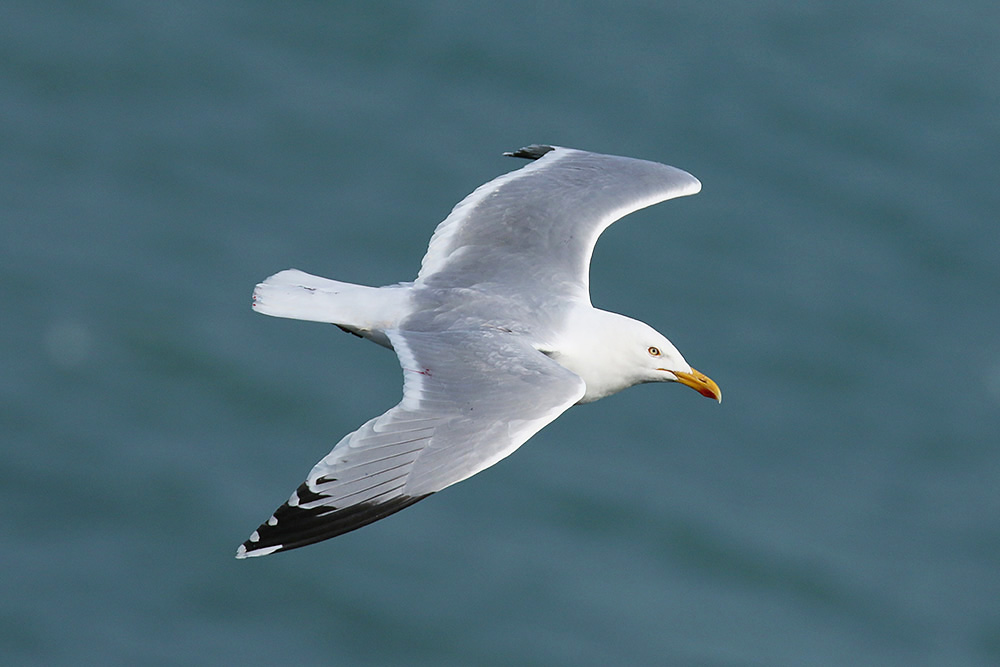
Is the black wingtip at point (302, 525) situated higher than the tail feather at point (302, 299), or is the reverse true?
the tail feather at point (302, 299)

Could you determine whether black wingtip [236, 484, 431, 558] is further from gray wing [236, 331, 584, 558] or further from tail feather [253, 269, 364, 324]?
tail feather [253, 269, 364, 324]

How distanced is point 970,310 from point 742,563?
3.29 m

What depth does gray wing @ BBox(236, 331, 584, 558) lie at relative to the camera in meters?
6.33

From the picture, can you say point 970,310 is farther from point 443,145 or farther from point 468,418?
point 468,418

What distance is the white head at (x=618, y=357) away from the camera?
7.92 metres

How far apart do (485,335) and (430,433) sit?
921 millimetres

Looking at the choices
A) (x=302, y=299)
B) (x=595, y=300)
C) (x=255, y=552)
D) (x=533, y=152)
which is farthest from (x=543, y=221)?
(x=595, y=300)

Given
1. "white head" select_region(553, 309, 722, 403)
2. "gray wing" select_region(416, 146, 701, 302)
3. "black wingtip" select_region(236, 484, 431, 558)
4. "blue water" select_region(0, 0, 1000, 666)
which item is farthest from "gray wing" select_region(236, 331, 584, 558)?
"blue water" select_region(0, 0, 1000, 666)

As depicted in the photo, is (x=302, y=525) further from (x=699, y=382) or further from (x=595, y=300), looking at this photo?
(x=595, y=300)

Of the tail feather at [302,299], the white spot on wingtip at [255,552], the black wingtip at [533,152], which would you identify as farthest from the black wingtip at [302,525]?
the black wingtip at [533,152]

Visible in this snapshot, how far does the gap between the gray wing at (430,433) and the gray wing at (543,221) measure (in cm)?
99

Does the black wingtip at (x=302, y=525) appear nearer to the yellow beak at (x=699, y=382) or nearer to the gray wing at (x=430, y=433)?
the gray wing at (x=430, y=433)

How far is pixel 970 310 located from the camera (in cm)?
1375

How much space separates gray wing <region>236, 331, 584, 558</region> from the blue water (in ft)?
15.9
